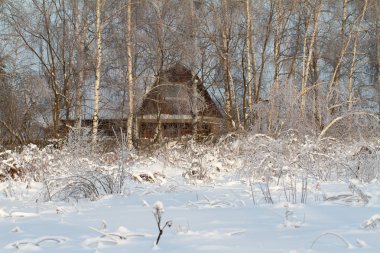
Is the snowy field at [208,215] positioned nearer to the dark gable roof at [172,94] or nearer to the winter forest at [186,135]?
the winter forest at [186,135]

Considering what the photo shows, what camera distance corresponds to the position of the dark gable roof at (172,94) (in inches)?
619

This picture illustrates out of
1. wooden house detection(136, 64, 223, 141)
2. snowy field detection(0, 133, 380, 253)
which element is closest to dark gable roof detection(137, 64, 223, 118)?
wooden house detection(136, 64, 223, 141)

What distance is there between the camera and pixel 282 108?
1051 cm

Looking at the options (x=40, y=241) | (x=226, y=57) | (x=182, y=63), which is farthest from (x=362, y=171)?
(x=182, y=63)

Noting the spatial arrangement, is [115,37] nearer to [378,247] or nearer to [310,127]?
[310,127]

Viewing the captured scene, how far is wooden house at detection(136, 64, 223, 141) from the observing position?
15828 millimetres

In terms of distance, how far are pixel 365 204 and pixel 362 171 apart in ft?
9.94

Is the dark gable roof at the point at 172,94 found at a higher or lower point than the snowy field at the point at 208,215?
higher

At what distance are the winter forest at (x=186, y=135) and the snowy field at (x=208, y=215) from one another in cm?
2

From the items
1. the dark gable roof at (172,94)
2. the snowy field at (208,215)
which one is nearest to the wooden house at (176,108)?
the dark gable roof at (172,94)

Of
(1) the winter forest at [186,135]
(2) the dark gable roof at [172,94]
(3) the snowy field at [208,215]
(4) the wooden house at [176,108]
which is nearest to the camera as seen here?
(3) the snowy field at [208,215]

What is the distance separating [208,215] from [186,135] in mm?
11498

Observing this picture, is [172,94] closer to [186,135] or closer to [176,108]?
[176,108]

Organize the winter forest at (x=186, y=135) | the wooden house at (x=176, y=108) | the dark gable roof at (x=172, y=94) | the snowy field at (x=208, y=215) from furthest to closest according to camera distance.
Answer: the wooden house at (x=176, y=108) < the dark gable roof at (x=172, y=94) < the winter forest at (x=186, y=135) < the snowy field at (x=208, y=215)
